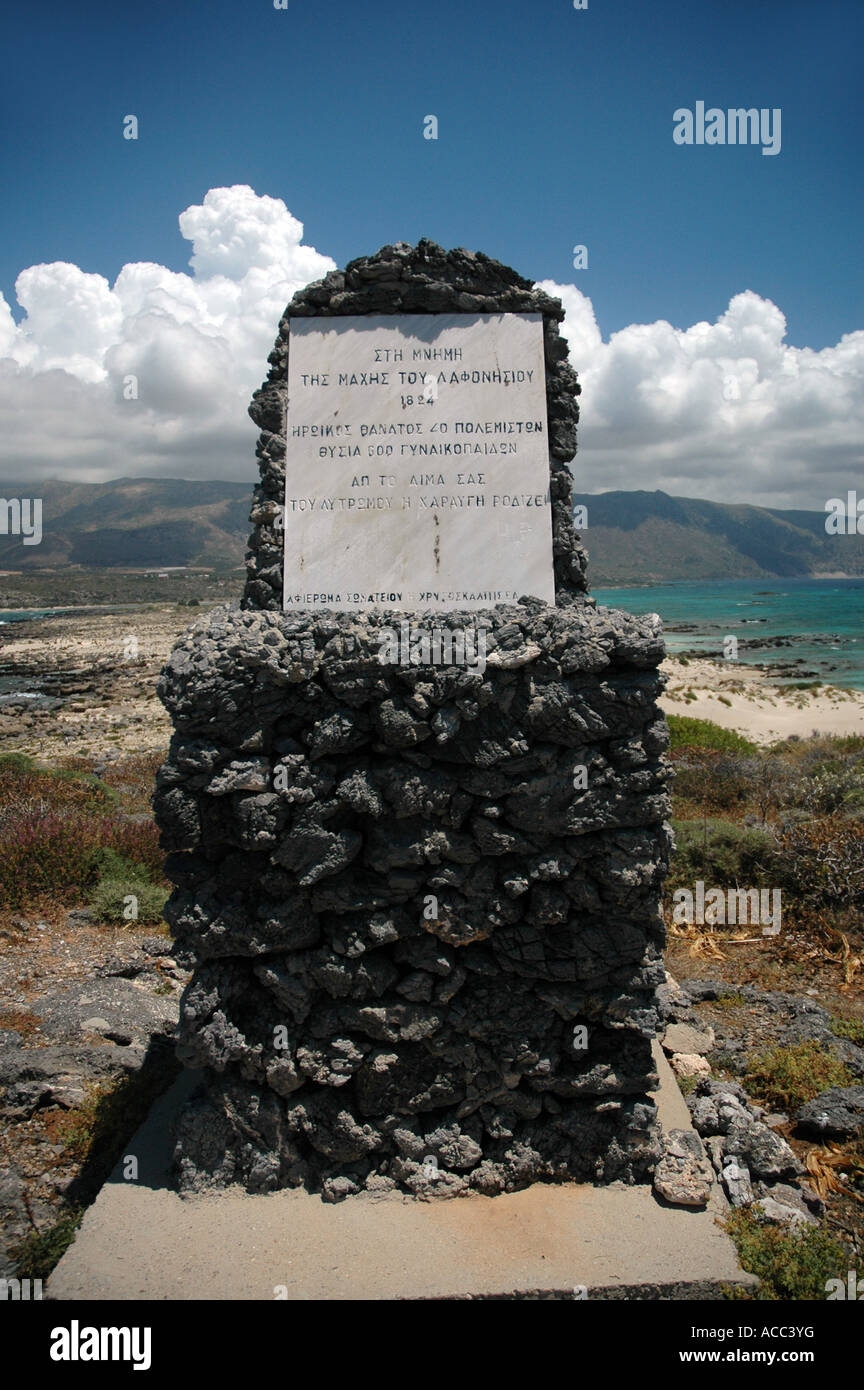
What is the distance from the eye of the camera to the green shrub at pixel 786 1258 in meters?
3.76

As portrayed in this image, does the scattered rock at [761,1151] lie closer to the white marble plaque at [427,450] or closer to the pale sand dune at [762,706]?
the white marble plaque at [427,450]

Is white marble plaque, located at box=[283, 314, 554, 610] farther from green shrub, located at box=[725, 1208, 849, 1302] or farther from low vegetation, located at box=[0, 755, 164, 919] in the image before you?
low vegetation, located at box=[0, 755, 164, 919]

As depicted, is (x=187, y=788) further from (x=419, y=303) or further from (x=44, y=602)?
(x=44, y=602)

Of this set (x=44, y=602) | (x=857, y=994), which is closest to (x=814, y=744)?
(x=857, y=994)

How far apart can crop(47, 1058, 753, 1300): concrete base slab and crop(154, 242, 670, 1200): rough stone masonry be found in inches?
5.1

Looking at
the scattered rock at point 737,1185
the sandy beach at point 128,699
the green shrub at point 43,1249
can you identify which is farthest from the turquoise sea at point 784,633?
the green shrub at point 43,1249

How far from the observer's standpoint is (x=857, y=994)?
6.97m

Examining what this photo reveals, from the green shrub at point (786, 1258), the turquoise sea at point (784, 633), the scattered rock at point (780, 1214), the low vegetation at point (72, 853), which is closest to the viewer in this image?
the green shrub at point (786, 1258)

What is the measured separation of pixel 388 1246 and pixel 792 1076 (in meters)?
3.19

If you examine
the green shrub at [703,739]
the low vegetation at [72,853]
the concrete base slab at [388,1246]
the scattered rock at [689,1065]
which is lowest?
the scattered rock at [689,1065]

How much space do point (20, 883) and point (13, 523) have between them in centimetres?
397

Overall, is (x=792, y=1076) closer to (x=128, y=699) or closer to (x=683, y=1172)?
(x=683, y=1172)

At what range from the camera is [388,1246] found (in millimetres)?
3873

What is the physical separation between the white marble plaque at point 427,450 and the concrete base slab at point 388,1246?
3245 millimetres
